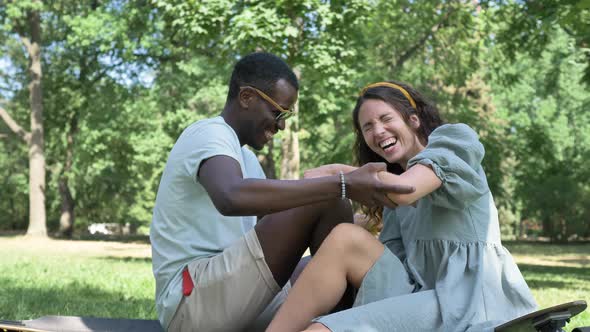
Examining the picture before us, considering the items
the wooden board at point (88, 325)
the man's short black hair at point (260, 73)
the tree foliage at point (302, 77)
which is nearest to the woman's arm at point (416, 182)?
the man's short black hair at point (260, 73)

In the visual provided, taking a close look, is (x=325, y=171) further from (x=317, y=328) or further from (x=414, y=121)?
(x=317, y=328)

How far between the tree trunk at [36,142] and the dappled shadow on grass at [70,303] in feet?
56.1

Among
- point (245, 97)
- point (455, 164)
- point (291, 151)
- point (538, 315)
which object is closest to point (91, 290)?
point (245, 97)

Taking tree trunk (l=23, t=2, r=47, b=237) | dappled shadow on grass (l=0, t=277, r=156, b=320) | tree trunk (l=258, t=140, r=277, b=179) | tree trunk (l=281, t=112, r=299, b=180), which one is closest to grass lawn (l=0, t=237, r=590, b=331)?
dappled shadow on grass (l=0, t=277, r=156, b=320)

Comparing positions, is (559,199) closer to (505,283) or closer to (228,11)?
(228,11)

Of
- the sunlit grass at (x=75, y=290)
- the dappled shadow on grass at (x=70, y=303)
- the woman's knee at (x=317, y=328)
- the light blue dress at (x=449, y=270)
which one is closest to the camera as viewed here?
the woman's knee at (x=317, y=328)

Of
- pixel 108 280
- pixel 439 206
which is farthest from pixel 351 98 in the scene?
pixel 439 206

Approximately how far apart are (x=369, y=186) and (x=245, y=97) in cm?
84

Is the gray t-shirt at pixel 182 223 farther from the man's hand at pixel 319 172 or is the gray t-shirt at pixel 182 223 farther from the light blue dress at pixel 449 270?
the light blue dress at pixel 449 270

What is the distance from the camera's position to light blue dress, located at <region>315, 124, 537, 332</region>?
3024 mm

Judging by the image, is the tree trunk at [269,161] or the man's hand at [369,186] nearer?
the man's hand at [369,186]

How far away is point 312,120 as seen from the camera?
2139 centimetres

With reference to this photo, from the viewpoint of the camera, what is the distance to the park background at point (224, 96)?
38.9 ft

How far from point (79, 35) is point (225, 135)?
19.1 m
